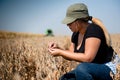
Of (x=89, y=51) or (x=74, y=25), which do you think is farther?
(x=74, y=25)

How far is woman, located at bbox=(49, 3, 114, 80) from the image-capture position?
2.51 metres

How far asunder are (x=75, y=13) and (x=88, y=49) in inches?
12.4

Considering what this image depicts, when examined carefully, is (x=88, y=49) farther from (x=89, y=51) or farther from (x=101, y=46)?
(x=101, y=46)

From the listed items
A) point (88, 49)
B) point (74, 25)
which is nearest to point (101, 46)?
point (88, 49)

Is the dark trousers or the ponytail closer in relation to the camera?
the dark trousers

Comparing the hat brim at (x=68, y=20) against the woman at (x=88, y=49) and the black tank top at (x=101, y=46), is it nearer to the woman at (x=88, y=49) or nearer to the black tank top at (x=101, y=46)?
the woman at (x=88, y=49)

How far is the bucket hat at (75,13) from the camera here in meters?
2.61

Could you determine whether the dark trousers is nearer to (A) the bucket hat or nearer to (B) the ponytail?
(B) the ponytail

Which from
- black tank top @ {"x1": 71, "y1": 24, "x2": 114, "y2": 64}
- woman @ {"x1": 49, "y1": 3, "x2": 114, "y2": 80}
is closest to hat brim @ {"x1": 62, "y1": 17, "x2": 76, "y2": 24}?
woman @ {"x1": 49, "y1": 3, "x2": 114, "y2": 80}

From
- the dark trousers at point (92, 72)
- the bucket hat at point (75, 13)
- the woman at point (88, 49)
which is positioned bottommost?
the dark trousers at point (92, 72)

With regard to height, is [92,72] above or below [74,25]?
below

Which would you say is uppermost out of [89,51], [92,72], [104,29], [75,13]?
[75,13]

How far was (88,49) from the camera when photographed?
8.24ft

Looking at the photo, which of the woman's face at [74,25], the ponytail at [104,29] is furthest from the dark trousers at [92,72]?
the woman's face at [74,25]
